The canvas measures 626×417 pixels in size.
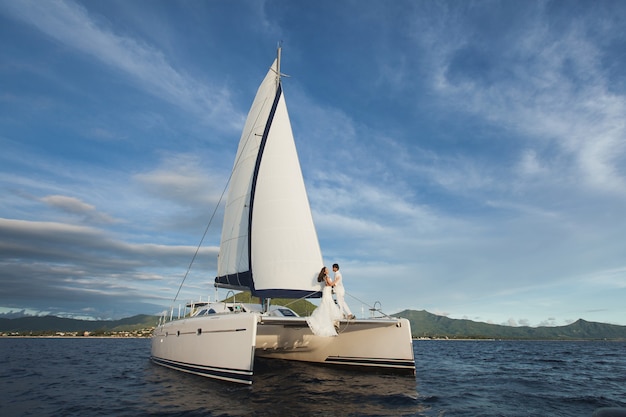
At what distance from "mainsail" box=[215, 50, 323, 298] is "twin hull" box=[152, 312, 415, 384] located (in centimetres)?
153

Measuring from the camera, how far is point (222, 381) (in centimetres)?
1040

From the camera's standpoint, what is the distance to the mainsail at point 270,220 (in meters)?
12.2

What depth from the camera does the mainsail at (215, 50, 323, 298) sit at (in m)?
12.2

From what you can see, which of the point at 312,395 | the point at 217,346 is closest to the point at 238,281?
the point at 217,346

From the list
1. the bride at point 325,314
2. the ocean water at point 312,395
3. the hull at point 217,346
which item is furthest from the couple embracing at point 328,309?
the hull at point 217,346

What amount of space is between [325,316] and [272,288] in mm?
2097

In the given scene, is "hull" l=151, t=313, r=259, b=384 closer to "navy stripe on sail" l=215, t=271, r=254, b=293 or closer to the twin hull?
the twin hull

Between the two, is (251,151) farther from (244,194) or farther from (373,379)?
(373,379)

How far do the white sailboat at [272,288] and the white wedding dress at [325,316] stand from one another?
0.39m

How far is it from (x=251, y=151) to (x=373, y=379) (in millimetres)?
9773

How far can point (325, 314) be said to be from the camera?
1109 centimetres

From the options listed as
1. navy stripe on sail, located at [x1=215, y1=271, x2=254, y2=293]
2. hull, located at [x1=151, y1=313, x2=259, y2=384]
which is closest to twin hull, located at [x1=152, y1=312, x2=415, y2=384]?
hull, located at [x1=151, y1=313, x2=259, y2=384]

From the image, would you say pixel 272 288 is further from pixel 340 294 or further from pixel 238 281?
pixel 340 294

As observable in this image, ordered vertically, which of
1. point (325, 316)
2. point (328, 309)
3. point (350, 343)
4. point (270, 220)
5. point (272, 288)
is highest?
point (270, 220)
